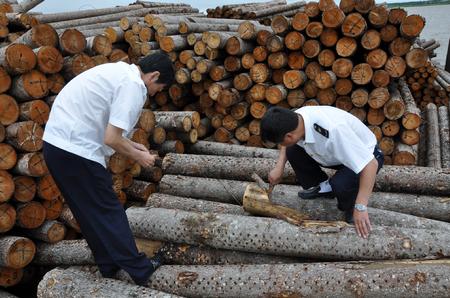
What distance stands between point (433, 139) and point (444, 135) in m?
0.45

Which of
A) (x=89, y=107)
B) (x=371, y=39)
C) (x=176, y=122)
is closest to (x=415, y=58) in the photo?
(x=371, y=39)

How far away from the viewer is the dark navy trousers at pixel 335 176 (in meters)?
3.14

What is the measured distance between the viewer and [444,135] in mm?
6762

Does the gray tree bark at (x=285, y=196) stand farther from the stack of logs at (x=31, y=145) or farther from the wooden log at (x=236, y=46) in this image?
the wooden log at (x=236, y=46)

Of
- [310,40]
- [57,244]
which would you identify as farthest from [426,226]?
[57,244]

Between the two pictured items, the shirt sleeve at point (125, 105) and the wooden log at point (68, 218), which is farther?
the wooden log at point (68, 218)

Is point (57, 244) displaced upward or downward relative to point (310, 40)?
downward

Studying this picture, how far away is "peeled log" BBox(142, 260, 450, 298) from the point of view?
2.62 metres

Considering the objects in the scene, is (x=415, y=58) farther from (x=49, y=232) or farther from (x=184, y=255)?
(x=49, y=232)

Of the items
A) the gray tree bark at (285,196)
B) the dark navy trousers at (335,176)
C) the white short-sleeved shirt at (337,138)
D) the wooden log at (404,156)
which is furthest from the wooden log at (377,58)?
the white short-sleeved shirt at (337,138)

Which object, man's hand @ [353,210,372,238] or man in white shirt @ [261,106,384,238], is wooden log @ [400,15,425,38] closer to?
man in white shirt @ [261,106,384,238]

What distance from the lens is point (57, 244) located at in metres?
4.01

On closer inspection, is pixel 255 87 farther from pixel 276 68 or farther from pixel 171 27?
pixel 171 27

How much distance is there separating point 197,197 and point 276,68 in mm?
2347
